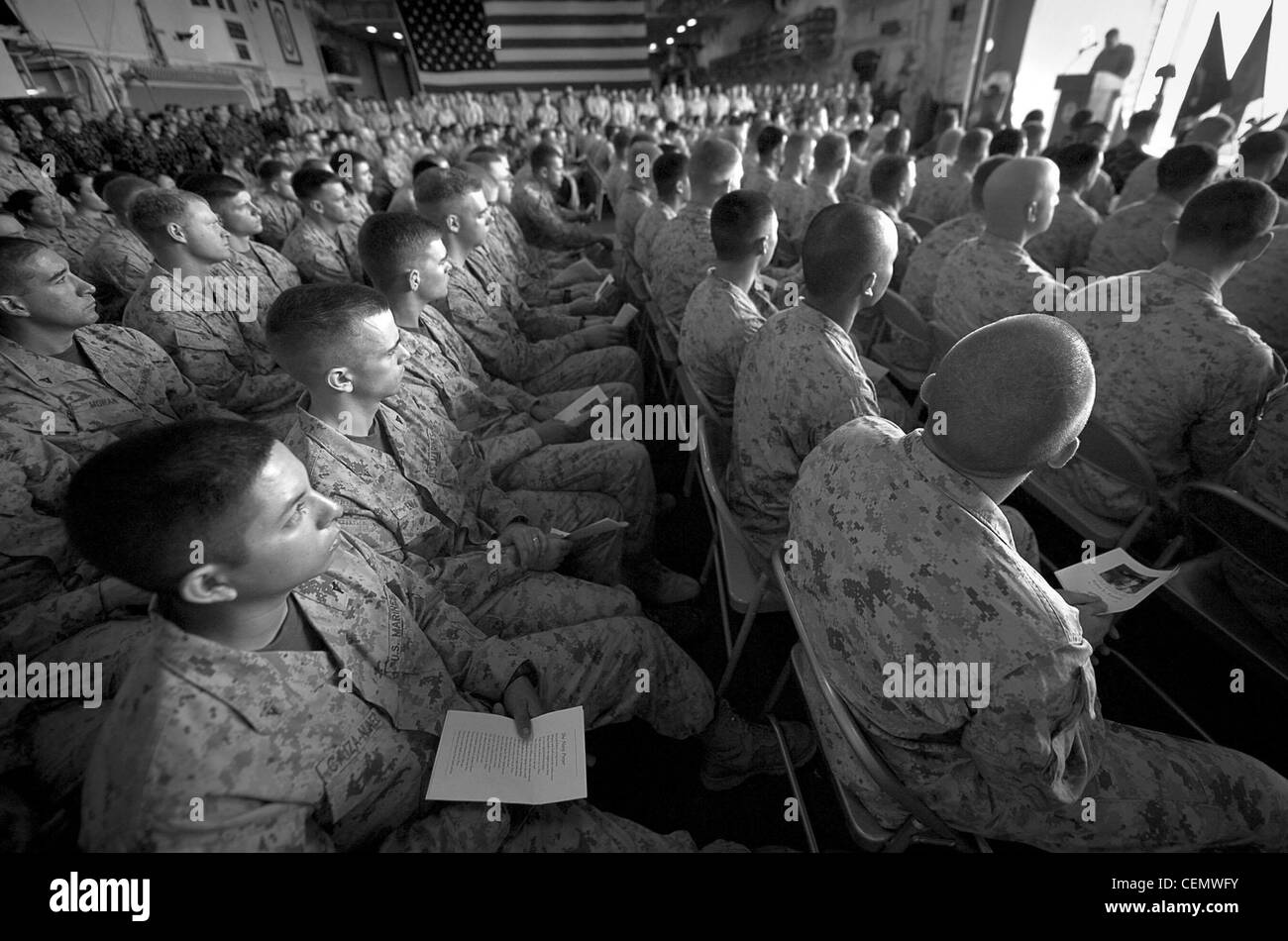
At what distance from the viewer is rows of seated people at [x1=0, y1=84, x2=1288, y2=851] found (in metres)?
0.88

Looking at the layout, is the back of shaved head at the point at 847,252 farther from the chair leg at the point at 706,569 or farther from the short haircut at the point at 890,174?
the short haircut at the point at 890,174

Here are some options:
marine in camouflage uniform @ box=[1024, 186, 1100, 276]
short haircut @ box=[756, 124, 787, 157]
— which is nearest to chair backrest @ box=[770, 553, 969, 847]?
marine in camouflage uniform @ box=[1024, 186, 1100, 276]

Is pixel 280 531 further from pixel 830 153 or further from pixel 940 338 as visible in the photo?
pixel 830 153

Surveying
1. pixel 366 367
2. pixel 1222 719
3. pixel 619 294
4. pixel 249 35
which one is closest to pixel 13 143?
pixel 619 294

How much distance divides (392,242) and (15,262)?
42.7 inches

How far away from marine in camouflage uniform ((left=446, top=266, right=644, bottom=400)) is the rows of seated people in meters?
0.02

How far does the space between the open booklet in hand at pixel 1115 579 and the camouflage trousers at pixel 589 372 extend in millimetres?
2074

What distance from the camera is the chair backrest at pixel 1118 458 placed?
1544 millimetres

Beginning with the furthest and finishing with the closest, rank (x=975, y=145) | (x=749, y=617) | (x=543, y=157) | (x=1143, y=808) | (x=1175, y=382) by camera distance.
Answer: (x=543, y=157), (x=975, y=145), (x=1175, y=382), (x=749, y=617), (x=1143, y=808)

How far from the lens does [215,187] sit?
3.20 m

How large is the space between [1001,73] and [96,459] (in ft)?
41.0

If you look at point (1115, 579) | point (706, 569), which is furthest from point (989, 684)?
point (706, 569)

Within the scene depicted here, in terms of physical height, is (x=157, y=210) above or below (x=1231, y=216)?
above
